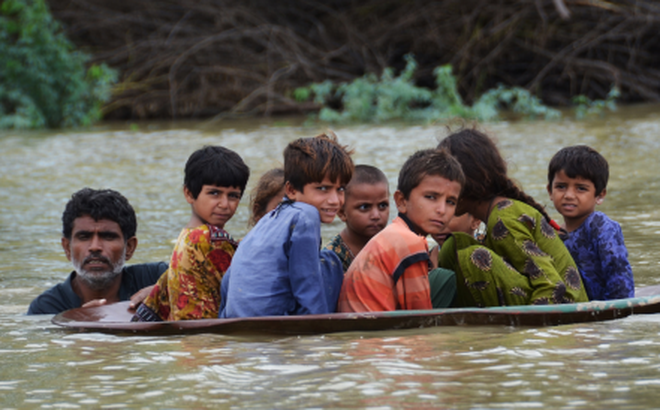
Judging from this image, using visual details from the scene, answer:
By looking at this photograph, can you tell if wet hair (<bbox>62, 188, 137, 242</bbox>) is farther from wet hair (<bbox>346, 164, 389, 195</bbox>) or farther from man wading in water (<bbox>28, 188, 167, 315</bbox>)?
wet hair (<bbox>346, 164, 389, 195</bbox>)

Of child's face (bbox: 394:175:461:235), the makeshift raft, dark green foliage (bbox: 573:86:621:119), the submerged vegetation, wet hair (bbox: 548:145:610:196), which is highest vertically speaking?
the submerged vegetation

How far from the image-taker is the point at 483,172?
12.7 feet

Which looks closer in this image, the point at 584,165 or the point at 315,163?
the point at 315,163

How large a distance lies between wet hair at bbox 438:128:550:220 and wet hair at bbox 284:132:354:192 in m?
0.51

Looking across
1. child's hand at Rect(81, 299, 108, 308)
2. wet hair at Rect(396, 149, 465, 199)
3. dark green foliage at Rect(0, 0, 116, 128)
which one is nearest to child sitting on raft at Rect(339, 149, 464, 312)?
wet hair at Rect(396, 149, 465, 199)

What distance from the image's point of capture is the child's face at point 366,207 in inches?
167

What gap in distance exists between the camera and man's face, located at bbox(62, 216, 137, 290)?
4387 mm

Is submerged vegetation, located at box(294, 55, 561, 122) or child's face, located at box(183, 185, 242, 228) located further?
submerged vegetation, located at box(294, 55, 561, 122)

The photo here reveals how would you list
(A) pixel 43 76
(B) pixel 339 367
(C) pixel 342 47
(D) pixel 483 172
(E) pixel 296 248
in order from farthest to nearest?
(A) pixel 43 76
(C) pixel 342 47
(D) pixel 483 172
(E) pixel 296 248
(B) pixel 339 367

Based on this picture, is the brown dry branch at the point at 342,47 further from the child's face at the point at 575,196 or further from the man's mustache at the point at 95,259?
the man's mustache at the point at 95,259

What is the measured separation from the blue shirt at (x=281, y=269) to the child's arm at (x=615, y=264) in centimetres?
126

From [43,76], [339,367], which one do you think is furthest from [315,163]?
[43,76]

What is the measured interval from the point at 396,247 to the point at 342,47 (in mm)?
12928

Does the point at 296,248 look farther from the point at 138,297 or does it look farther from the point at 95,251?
the point at 95,251
